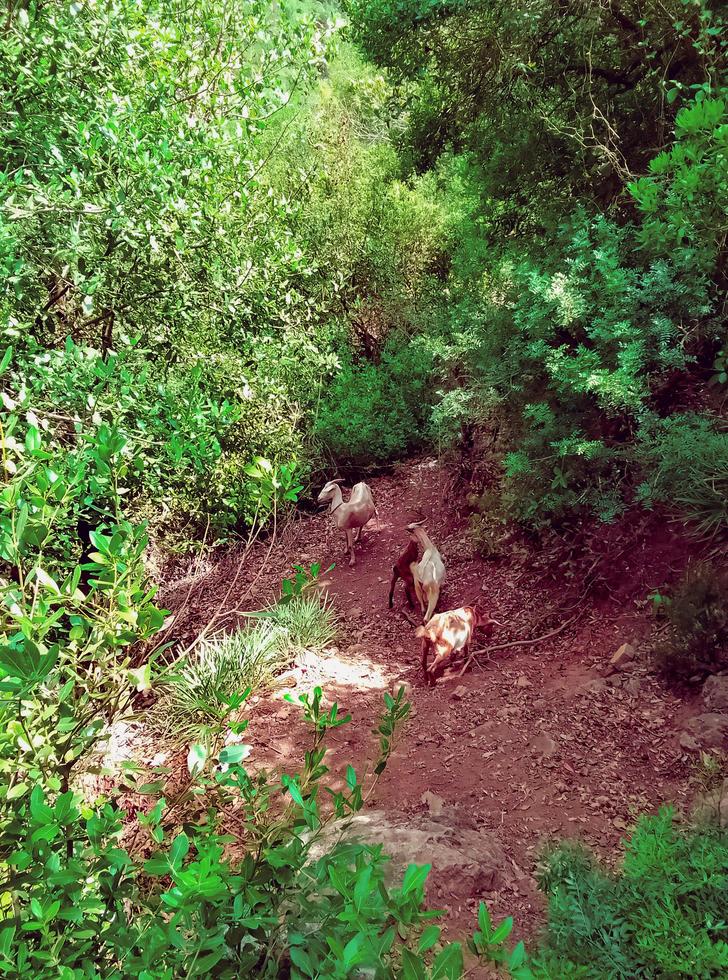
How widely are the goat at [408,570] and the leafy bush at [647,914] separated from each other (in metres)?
3.44

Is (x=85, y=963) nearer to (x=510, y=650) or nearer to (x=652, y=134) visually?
(x=510, y=650)

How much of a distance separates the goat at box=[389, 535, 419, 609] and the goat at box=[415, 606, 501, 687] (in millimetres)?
929

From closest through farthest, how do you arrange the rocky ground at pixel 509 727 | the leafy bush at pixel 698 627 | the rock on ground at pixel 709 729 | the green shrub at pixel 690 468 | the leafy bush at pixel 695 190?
the leafy bush at pixel 695 190 < the rocky ground at pixel 509 727 < the rock on ground at pixel 709 729 < the leafy bush at pixel 698 627 < the green shrub at pixel 690 468

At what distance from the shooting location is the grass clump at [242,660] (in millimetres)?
4402

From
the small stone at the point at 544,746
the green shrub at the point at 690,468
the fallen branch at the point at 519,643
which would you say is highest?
the green shrub at the point at 690,468

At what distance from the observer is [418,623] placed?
18.0 ft

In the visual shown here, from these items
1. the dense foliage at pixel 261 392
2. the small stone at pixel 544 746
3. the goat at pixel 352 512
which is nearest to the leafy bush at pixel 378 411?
the dense foliage at pixel 261 392

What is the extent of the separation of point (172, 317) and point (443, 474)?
4092 millimetres

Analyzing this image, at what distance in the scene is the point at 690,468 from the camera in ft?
12.5

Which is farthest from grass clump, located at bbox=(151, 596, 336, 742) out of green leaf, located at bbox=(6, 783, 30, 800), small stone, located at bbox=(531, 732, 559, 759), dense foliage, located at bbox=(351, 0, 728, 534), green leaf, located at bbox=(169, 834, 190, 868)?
green leaf, located at bbox=(169, 834, 190, 868)

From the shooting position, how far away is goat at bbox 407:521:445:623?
198 inches

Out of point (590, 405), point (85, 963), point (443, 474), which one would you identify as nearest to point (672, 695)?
point (590, 405)

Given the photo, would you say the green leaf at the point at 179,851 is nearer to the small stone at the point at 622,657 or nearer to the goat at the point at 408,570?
the small stone at the point at 622,657

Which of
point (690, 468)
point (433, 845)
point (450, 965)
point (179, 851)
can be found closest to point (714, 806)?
point (433, 845)
